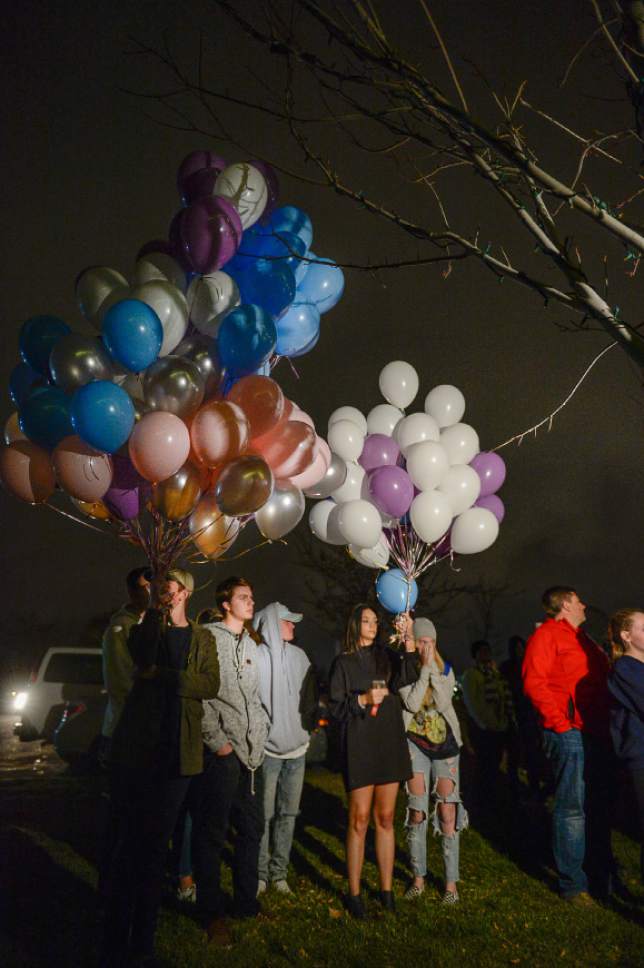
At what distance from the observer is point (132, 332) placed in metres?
4.81

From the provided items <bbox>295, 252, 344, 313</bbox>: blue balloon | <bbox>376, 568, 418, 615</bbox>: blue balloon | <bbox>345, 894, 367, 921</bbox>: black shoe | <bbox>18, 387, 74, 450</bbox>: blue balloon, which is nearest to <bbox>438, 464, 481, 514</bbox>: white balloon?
<bbox>376, 568, 418, 615</bbox>: blue balloon

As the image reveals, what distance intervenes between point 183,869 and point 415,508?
3.89 meters

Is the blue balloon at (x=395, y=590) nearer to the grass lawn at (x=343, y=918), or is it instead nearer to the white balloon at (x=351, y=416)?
the white balloon at (x=351, y=416)

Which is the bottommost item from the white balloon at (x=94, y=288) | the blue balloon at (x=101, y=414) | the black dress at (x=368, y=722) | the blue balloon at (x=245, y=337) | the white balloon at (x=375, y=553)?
the black dress at (x=368, y=722)

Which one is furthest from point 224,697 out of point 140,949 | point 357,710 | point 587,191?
point 587,191

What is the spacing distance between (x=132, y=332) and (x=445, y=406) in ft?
13.0

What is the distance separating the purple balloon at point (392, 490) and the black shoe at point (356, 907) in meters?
3.72

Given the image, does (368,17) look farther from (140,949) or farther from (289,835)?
(289,835)

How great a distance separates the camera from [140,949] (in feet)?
10.8

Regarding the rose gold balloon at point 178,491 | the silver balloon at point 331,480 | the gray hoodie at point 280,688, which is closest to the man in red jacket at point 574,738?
the gray hoodie at point 280,688

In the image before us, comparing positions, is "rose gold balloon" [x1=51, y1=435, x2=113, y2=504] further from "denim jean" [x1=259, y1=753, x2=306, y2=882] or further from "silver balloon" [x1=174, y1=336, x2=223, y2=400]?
"denim jean" [x1=259, y1=753, x2=306, y2=882]

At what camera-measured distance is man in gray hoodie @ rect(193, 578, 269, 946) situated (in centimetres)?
380

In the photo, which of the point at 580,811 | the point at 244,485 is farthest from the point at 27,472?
the point at 580,811

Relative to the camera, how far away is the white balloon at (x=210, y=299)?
17.4 feet
